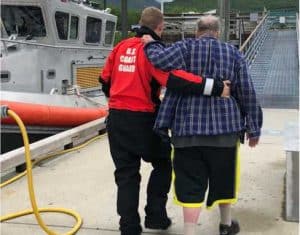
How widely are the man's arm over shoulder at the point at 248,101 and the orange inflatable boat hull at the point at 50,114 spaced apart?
4621 millimetres

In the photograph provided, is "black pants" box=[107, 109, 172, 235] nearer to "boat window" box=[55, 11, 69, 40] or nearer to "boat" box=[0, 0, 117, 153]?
"boat" box=[0, 0, 117, 153]

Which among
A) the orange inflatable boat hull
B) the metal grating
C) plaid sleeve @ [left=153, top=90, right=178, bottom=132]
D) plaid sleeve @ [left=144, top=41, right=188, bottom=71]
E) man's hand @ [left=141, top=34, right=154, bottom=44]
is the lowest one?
the orange inflatable boat hull

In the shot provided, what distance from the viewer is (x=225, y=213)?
4.00 meters

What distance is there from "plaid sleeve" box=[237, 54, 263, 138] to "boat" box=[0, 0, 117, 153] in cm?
467

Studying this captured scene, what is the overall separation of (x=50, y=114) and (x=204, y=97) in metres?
5.25

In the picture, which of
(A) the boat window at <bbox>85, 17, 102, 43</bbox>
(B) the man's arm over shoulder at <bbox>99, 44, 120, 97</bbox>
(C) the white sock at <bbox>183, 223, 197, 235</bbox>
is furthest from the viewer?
(A) the boat window at <bbox>85, 17, 102, 43</bbox>

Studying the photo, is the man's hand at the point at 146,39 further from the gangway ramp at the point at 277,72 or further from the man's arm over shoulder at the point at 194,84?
the gangway ramp at the point at 277,72

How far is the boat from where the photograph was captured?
8.43 meters

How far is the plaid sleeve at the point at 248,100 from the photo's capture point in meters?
3.73

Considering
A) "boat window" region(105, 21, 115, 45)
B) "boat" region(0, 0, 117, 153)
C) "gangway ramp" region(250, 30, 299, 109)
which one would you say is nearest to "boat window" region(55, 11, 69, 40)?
"boat" region(0, 0, 117, 153)

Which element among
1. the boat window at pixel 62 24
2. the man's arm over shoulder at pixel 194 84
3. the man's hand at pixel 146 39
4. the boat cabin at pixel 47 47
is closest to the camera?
the man's arm over shoulder at pixel 194 84

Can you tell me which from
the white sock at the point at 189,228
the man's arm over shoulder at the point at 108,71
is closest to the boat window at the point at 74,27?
the man's arm over shoulder at the point at 108,71

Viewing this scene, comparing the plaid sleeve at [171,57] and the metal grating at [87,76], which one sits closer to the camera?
the plaid sleeve at [171,57]

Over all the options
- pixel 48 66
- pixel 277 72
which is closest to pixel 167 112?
pixel 48 66
